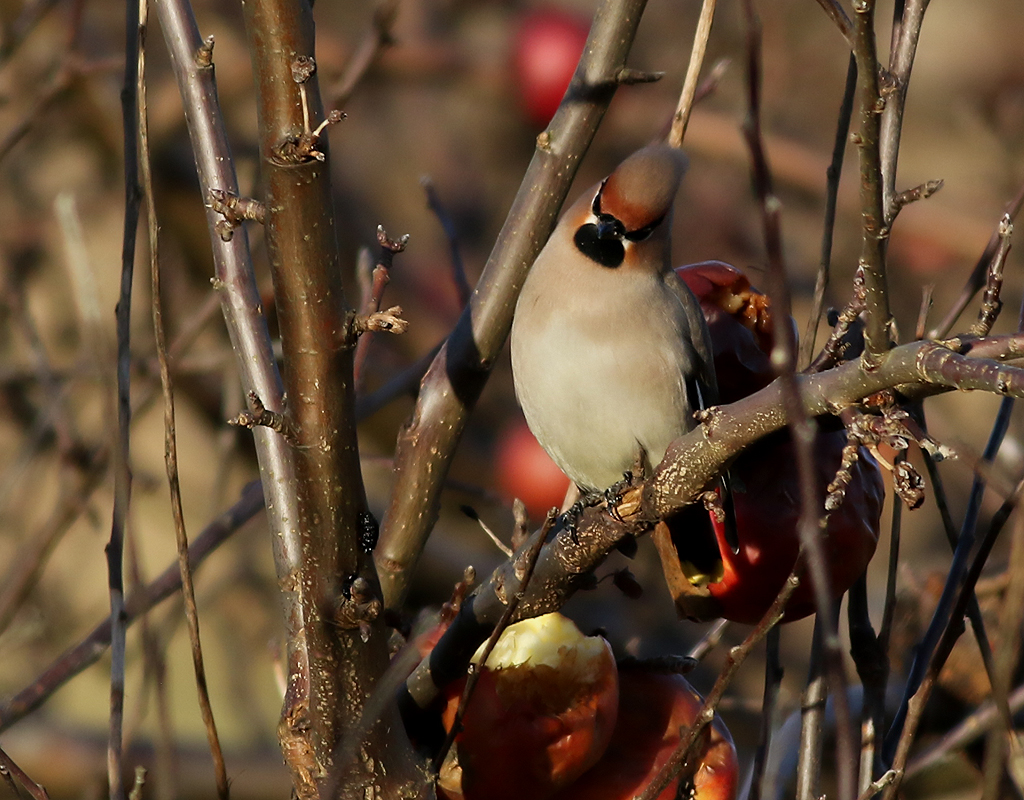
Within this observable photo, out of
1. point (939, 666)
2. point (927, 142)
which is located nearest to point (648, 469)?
point (939, 666)

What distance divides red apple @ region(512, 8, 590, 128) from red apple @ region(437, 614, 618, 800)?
4.55 m

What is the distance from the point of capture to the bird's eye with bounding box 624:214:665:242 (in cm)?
260

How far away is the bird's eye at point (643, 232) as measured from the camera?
2600 millimetres

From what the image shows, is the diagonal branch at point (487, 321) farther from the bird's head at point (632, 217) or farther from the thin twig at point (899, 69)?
the thin twig at point (899, 69)

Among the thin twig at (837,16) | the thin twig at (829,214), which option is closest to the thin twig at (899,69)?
the thin twig at (829,214)

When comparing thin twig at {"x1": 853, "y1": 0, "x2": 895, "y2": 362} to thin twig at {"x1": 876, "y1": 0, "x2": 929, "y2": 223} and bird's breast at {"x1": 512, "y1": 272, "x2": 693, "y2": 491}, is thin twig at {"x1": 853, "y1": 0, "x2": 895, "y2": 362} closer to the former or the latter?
→ thin twig at {"x1": 876, "y1": 0, "x2": 929, "y2": 223}

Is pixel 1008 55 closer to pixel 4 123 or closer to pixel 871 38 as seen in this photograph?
pixel 4 123

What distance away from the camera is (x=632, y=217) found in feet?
8.45

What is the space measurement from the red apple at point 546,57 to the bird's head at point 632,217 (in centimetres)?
355

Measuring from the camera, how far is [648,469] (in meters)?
2.57

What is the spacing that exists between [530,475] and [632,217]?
2907mm

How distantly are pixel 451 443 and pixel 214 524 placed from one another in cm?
52

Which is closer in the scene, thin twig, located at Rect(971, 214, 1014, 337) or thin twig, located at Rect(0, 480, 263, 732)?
thin twig, located at Rect(971, 214, 1014, 337)

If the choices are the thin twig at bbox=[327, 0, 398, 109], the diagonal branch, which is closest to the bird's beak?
the diagonal branch
